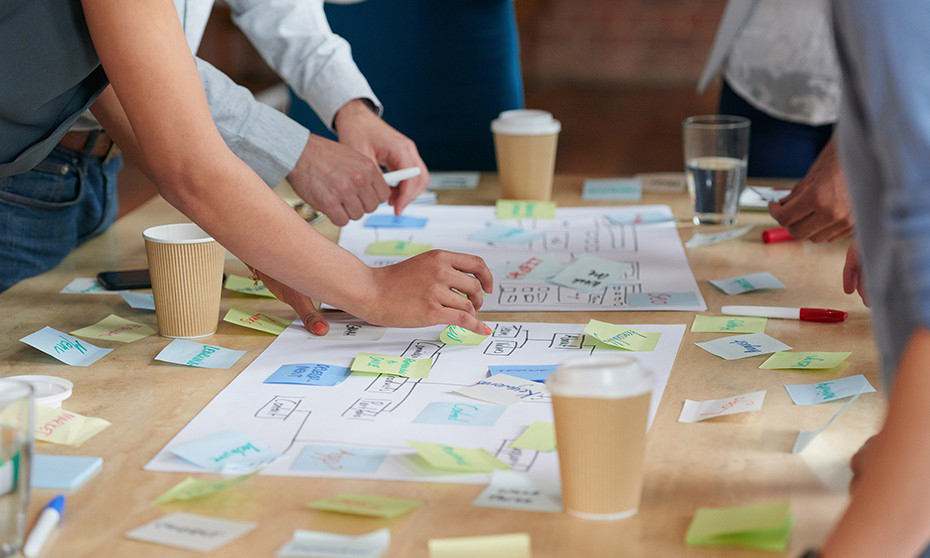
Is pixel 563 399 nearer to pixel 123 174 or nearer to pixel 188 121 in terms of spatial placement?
pixel 188 121

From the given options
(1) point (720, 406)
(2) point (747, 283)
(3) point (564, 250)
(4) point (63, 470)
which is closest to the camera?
(4) point (63, 470)

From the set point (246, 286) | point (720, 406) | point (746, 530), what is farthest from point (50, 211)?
point (746, 530)

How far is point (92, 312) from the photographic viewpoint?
117cm

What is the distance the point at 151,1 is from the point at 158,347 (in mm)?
366

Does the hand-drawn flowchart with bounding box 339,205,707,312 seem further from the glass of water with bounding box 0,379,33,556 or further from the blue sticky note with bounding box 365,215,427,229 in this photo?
the glass of water with bounding box 0,379,33,556

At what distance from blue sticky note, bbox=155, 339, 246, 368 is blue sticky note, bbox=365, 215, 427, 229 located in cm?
51

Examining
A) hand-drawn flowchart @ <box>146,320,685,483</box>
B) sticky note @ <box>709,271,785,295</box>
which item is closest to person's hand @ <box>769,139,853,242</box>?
sticky note @ <box>709,271,785,295</box>

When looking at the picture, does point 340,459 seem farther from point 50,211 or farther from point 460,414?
point 50,211

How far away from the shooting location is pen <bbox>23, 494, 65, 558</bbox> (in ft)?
2.14

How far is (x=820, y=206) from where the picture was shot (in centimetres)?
125

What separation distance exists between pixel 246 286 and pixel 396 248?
232 millimetres

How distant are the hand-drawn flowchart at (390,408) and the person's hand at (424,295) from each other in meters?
0.03

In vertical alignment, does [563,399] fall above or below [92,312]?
above

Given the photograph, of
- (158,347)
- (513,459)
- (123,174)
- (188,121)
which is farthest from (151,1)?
(123,174)
